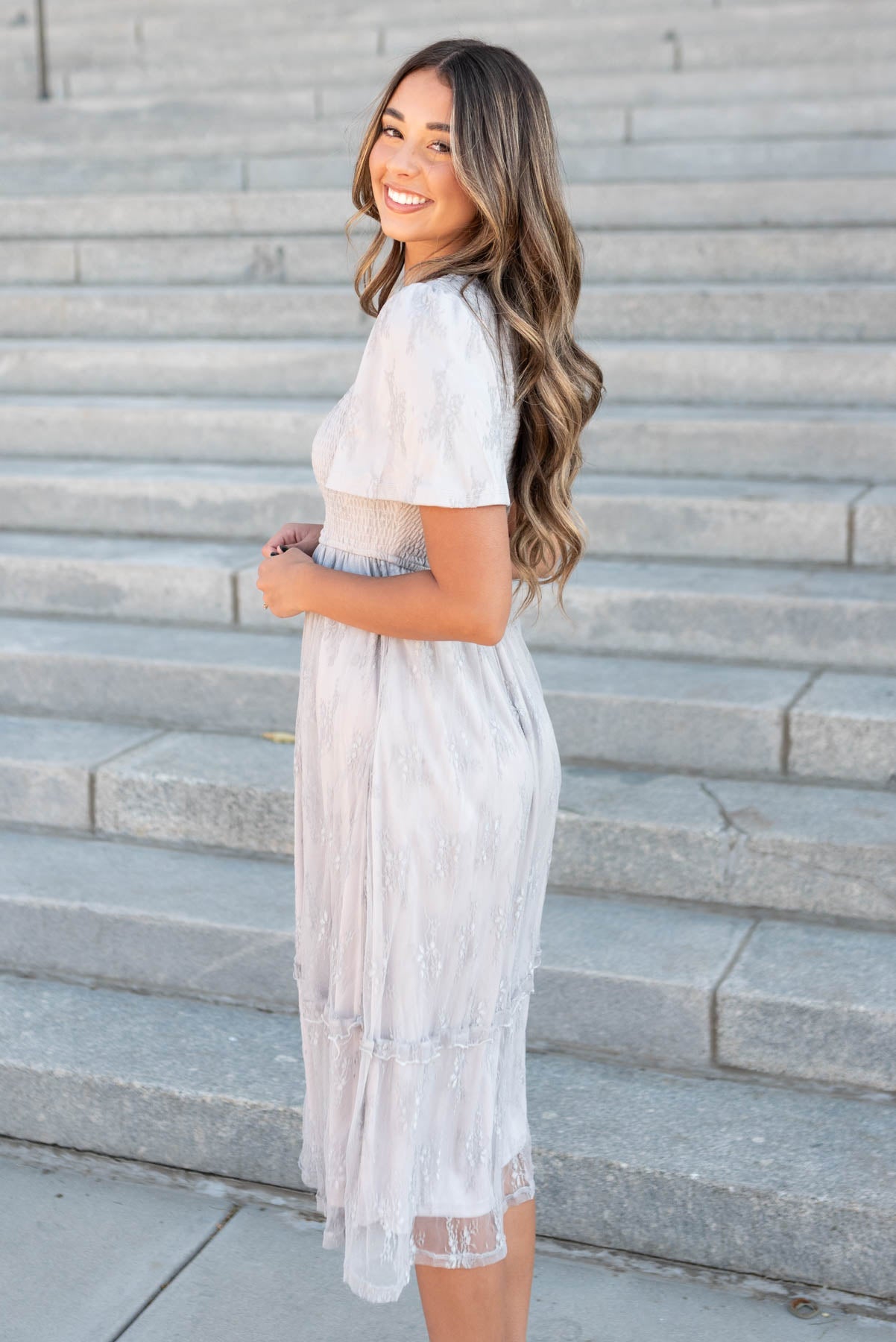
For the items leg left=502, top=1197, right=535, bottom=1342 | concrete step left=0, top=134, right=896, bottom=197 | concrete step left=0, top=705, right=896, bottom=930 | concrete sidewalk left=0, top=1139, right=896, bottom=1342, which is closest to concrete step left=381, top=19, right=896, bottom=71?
concrete step left=0, top=134, right=896, bottom=197

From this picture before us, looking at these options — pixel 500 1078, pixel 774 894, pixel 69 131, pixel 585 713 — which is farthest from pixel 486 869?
pixel 69 131

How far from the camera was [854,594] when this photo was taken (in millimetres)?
3963

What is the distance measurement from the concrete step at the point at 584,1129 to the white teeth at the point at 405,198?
1845mm

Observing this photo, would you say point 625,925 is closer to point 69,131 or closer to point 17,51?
point 69,131

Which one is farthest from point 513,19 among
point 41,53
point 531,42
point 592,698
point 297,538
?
point 297,538

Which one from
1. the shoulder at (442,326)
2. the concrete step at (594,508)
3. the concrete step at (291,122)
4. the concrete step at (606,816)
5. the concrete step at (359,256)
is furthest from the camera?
the concrete step at (291,122)

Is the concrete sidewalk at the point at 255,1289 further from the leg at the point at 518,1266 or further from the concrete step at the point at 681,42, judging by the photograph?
the concrete step at the point at 681,42

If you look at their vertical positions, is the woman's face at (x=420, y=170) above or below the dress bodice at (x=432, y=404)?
above

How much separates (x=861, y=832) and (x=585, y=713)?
821 mm

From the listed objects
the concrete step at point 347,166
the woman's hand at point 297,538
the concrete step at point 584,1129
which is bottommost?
the concrete step at point 584,1129

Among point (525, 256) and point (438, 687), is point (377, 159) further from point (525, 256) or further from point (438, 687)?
point (438, 687)

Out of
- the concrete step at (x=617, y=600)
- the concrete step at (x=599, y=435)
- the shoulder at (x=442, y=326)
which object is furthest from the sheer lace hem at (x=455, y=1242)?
the concrete step at (x=599, y=435)

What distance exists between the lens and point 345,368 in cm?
542

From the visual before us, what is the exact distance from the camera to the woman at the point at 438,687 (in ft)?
5.94
